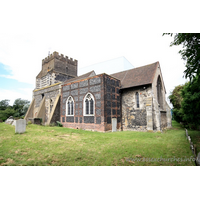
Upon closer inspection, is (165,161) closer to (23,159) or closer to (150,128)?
(23,159)

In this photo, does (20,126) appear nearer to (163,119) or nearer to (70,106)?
(70,106)

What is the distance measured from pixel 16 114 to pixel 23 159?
112 feet

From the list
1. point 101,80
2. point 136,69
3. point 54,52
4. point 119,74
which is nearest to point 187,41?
point 101,80

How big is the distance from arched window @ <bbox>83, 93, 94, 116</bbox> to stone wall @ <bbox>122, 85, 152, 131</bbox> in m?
4.24

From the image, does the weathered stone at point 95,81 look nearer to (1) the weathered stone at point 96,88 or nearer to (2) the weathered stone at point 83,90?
(1) the weathered stone at point 96,88

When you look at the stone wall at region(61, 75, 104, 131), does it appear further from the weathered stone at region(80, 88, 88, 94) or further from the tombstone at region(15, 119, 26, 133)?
the tombstone at region(15, 119, 26, 133)

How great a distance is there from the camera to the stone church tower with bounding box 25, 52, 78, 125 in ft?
66.7

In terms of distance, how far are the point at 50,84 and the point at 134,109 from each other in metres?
19.5

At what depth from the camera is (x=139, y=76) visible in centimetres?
1641

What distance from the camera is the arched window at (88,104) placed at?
14.6 meters

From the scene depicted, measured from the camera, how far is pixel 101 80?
13930 mm

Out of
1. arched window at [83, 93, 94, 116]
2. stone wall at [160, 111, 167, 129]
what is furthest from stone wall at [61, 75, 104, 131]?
stone wall at [160, 111, 167, 129]

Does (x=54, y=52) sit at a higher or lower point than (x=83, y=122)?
higher

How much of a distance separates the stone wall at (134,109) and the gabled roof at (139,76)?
619mm
